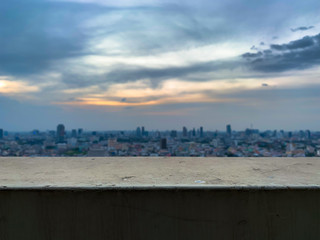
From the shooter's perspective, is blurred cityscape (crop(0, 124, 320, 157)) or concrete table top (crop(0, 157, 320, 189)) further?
blurred cityscape (crop(0, 124, 320, 157))
